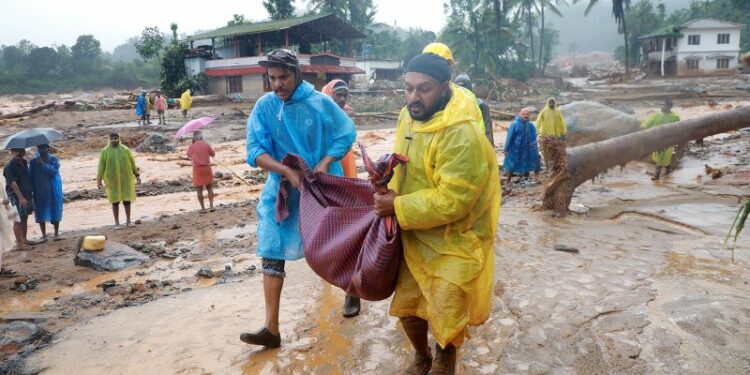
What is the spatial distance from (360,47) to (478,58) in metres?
11.2

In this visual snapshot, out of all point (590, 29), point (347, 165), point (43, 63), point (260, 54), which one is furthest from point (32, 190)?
point (590, 29)

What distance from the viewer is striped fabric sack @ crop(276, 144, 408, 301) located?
236 centimetres

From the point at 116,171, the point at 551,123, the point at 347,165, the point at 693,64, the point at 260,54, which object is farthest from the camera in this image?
the point at 693,64

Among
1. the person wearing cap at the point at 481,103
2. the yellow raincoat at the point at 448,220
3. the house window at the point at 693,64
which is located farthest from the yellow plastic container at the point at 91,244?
the house window at the point at 693,64

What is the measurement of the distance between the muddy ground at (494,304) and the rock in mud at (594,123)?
191 inches

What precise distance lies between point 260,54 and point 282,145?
98.7 ft

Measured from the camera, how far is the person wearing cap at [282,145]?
3.20m

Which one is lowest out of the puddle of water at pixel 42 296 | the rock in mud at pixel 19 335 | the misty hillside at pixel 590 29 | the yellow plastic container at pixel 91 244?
the puddle of water at pixel 42 296

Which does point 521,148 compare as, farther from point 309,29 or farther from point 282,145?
point 309,29

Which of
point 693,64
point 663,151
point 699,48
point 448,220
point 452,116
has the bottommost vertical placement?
point 663,151

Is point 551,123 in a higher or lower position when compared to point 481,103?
lower

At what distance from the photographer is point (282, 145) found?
3.38 m

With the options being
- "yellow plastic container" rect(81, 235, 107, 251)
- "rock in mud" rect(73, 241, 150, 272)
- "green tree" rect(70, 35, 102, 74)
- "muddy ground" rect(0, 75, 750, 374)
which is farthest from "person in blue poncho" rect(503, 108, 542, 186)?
"green tree" rect(70, 35, 102, 74)

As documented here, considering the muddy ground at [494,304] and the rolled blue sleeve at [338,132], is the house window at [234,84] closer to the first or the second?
the muddy ground at [494,304]
